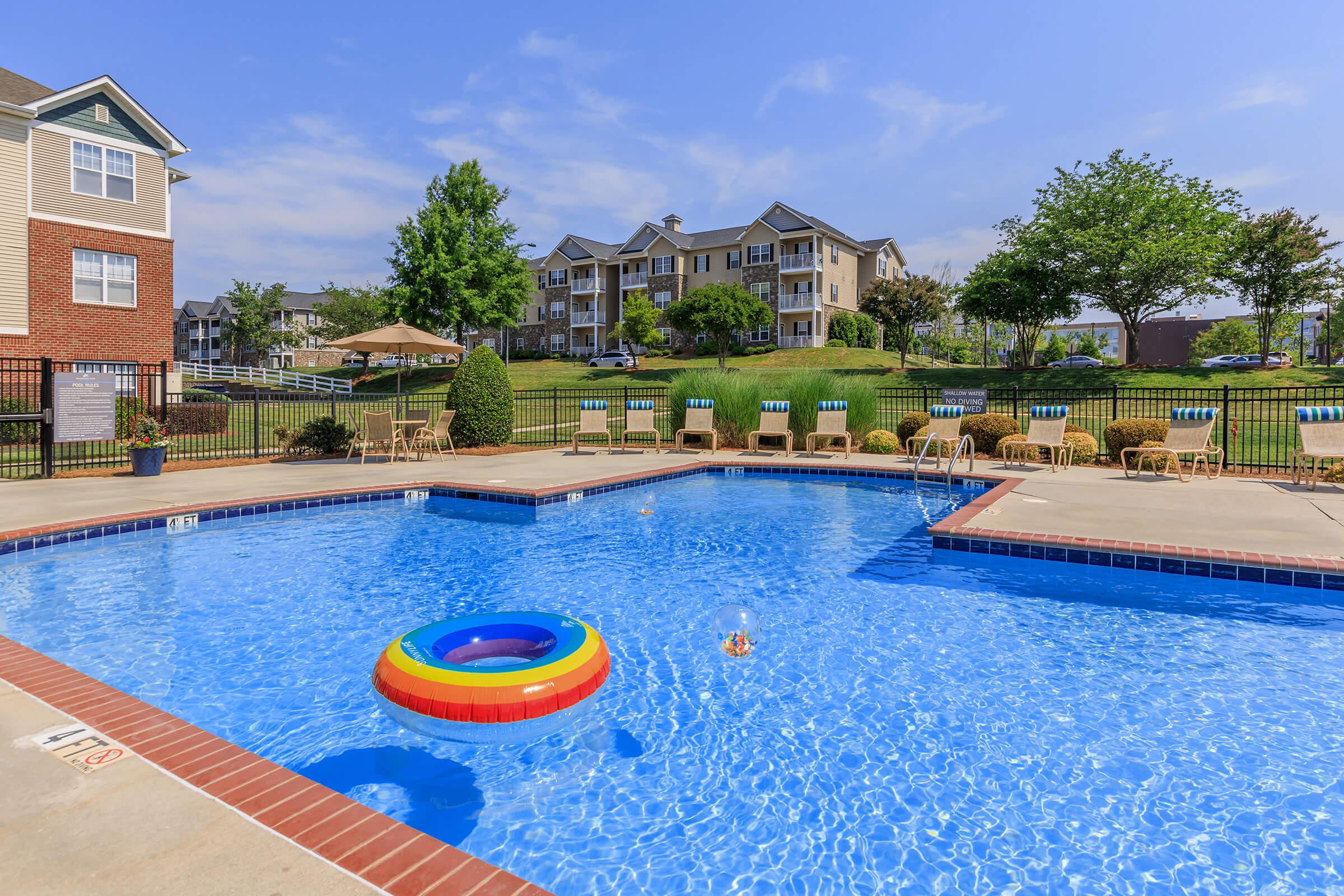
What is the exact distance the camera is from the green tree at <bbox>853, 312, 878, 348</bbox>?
153 ft

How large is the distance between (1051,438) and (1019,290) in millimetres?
22784

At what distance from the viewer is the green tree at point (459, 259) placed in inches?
1607

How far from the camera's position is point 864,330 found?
47156 millimetres

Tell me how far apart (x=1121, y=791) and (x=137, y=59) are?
2484 cm

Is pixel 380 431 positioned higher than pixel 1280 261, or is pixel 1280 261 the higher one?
pixel 1280 261

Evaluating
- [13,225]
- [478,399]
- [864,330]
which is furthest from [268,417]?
[864,330]

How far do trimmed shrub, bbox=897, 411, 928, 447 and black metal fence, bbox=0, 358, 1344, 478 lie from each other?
559 mm

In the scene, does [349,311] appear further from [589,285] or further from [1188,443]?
[1188,443]

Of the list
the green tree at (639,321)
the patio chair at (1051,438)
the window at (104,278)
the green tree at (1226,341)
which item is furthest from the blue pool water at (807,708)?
the green tree at (1226,341)

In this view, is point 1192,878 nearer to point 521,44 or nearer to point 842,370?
point 521,44

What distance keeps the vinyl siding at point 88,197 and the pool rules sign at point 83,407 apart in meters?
12.1

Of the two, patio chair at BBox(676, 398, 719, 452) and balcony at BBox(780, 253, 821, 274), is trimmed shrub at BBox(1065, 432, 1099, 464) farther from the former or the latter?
balcony at BBox(780, 253, 821, 274)

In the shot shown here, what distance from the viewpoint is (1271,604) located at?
5.20 m

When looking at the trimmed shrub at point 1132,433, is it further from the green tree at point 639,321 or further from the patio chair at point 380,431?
the green tree at point 639,321
